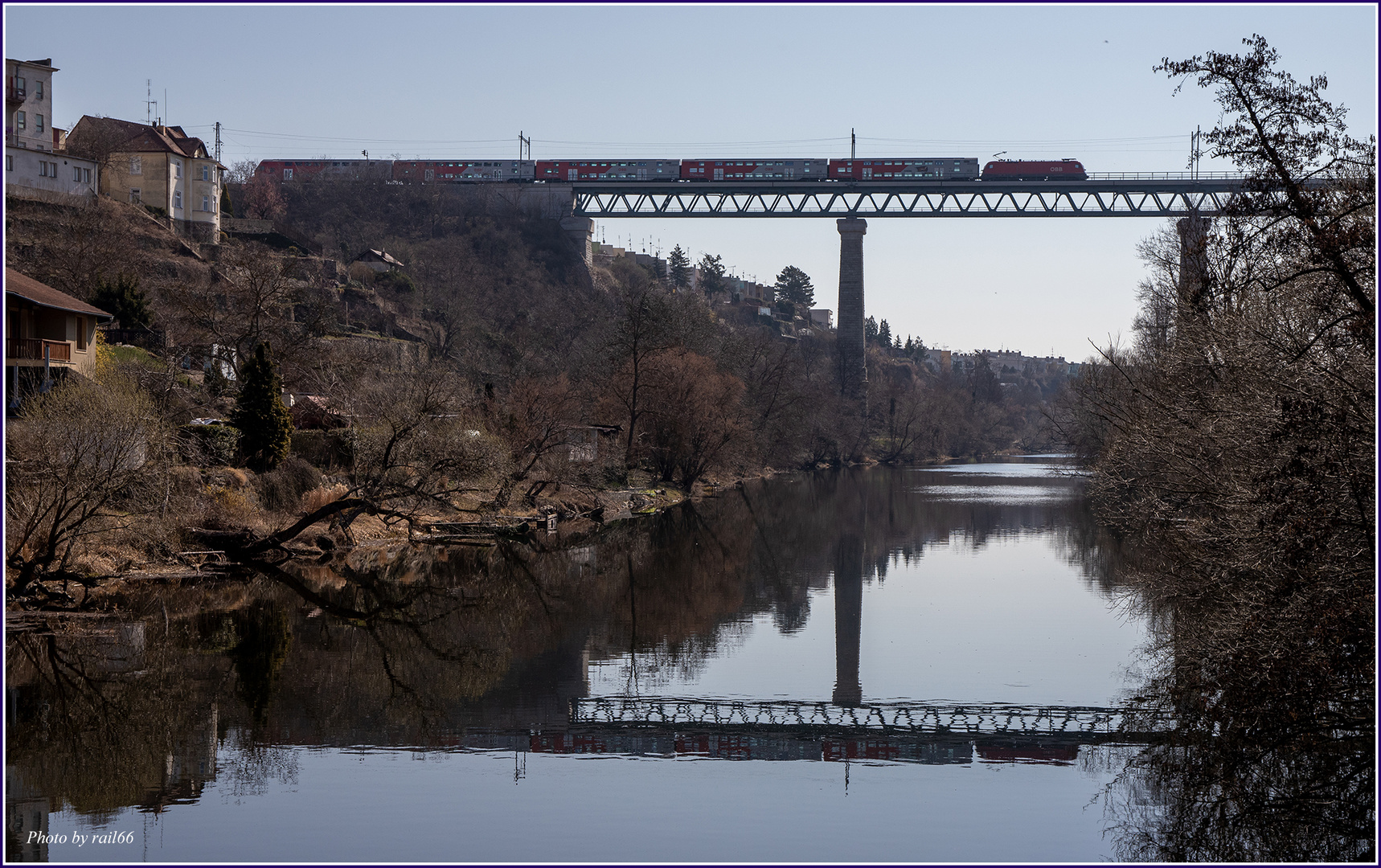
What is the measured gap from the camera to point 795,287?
5950 inches

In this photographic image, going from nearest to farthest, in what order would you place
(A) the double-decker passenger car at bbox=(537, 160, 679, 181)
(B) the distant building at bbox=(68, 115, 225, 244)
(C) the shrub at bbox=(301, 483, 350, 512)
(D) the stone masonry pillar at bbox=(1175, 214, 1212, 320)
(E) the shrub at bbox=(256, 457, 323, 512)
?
1. (D) the stone masonry pillar at bbox=(1175, 214, 1212, 320)
2. (E) the shrub at bbox=(256, 457, 323, 512)
3. (C) the shrub at bbox=(301, 483, 350, 512)
4. (B) the distant building at bbox=(68, 115, 225, 244)
5. (A) the double-decker passenger car at bbox=(537, 160, 679, 181)

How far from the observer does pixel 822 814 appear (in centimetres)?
1256

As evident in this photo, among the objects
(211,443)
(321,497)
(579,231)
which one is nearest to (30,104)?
(211,443)

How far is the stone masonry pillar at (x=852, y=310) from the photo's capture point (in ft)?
273

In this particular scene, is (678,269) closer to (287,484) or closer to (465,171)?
(465,171)

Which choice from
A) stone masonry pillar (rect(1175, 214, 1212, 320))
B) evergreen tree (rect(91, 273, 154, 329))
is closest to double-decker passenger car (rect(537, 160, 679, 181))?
evergreen tree (rect(91, 273, 154, 329))

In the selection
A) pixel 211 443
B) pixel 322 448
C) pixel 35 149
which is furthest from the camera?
pixel 35 149

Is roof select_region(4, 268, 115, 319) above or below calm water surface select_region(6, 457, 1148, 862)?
above

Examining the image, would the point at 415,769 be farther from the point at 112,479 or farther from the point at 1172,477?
the point at 1172,477

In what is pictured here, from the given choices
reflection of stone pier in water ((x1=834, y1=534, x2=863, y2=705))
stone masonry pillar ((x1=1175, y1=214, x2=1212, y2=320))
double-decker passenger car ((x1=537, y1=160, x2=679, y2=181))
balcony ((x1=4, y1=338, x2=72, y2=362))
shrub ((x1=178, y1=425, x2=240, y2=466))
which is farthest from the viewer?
double-decker passenger car ((x1=537, y1=160, x2=679, y2=181))

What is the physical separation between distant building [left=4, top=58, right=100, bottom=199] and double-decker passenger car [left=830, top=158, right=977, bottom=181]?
4845 cm

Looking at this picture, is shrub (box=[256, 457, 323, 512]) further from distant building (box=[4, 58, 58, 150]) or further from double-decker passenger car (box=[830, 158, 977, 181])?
double-decker passenger car (box=[830, 158, 977, 181])

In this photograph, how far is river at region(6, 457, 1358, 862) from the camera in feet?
38.3

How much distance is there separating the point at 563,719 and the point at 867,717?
4237 mm
